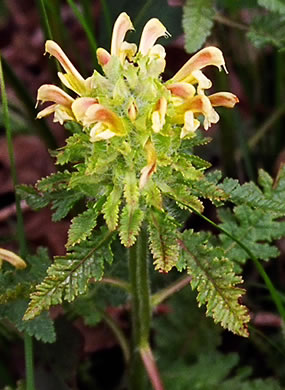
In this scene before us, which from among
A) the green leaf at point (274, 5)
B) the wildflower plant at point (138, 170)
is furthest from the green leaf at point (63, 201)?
the green leaf at point (274, 5)

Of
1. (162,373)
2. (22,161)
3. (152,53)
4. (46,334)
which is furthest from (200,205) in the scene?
(22,161)

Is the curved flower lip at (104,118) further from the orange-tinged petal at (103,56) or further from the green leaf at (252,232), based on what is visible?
the green leaf at (252,232)

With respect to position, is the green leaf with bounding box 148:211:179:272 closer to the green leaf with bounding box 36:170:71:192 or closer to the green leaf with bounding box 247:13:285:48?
the green leaf with bounding box 36:170:71:192

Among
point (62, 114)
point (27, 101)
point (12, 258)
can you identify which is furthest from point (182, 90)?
point (27, 101)

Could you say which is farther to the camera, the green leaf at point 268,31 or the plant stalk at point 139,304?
the green leaf at point 268,31

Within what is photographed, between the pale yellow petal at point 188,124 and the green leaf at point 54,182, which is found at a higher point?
the green leaf at point 54,182

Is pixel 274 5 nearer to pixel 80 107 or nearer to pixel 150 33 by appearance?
pixel 150 33

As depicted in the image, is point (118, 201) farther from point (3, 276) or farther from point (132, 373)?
point (132, 373)
